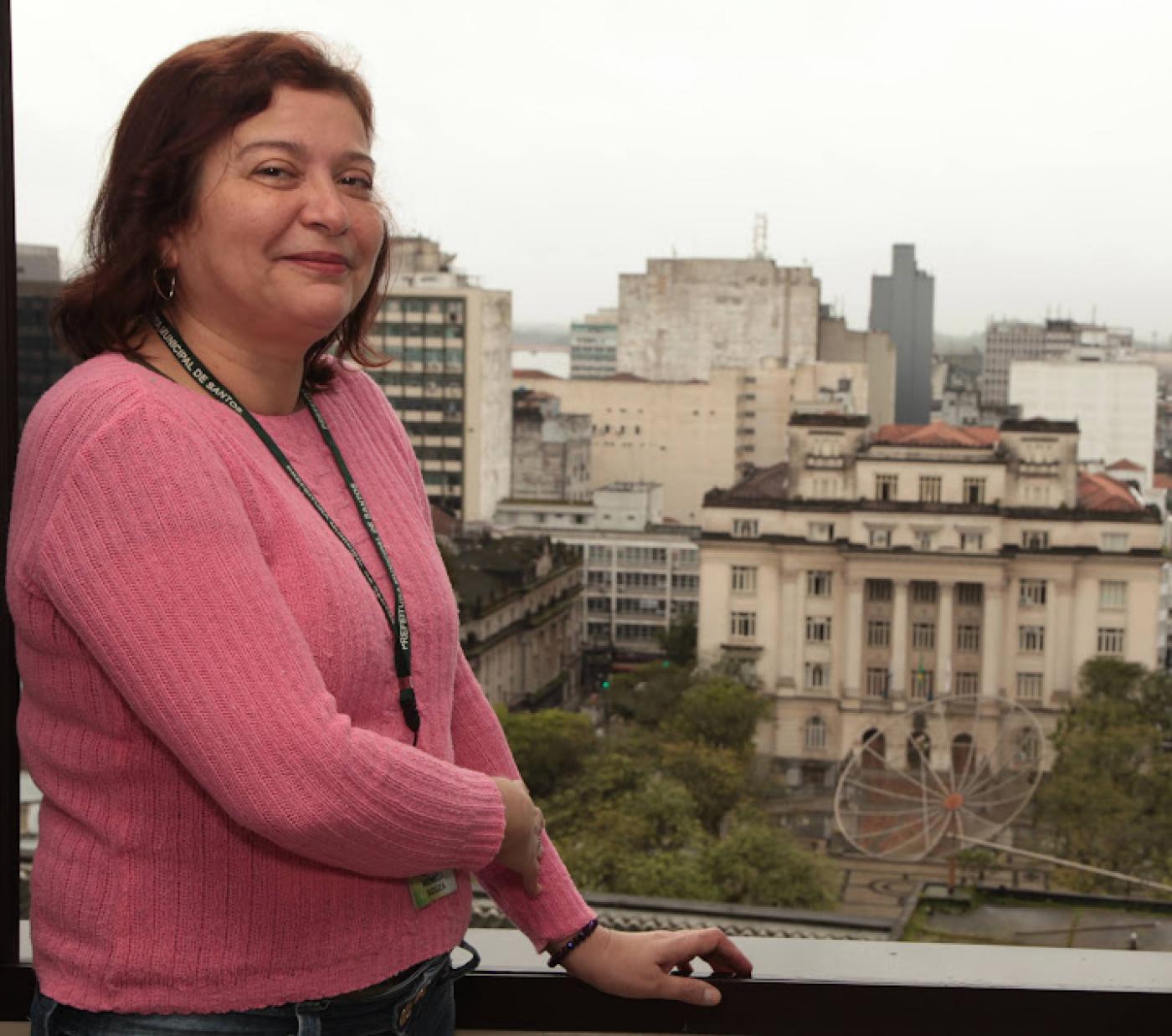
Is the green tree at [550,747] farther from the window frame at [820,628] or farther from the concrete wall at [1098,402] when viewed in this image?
the concrete wall at [1098,402]

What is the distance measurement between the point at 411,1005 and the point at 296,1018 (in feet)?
0.17

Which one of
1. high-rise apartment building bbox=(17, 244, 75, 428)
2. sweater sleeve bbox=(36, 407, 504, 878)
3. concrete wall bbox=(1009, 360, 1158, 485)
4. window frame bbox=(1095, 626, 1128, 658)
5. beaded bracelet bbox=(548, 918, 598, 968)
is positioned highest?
concrete wall bbox=(1009, 360, 1158, 485)

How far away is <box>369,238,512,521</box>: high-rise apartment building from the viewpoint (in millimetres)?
13445

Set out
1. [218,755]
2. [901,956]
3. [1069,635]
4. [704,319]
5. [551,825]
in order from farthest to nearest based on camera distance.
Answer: [704,319] → [1069,635] → [551,825] → [901,956] → [218,755]

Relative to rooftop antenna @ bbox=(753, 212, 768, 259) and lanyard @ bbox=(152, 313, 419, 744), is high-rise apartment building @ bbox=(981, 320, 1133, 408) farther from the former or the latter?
lanyard @ bbox=(152, 313, 419, 744)

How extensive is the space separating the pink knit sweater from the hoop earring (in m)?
0.05

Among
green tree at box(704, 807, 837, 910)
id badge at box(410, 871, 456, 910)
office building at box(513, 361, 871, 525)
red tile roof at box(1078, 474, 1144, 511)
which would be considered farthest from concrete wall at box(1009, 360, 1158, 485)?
id badge at box(410, 871, 456, 910)

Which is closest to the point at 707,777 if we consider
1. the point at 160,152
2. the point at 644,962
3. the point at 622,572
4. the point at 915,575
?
the point at 622,572

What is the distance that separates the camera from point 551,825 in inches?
374

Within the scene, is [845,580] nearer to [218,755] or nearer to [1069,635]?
[1069,635]

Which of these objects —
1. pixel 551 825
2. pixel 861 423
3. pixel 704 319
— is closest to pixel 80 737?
pixel 551 825

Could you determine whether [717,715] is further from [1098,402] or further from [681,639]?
[1098,402]

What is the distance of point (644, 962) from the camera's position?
0.69m

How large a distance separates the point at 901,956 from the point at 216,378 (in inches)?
21.1
